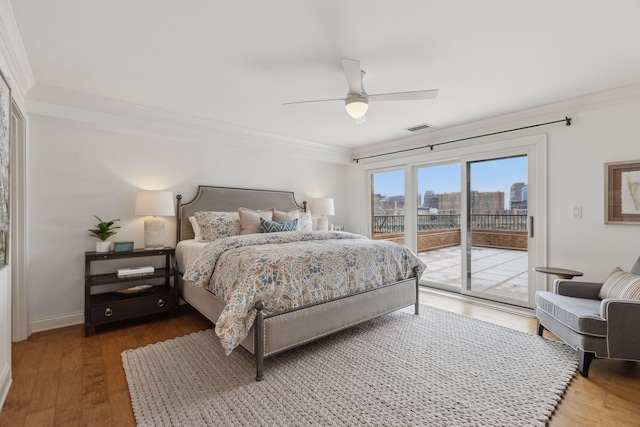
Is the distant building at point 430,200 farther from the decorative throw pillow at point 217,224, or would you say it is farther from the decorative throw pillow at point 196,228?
the decorative throw pillow at point 196,228

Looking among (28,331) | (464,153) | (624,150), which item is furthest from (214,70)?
(624,150)

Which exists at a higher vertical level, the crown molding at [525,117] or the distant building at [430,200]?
the crown molding at [525,117]

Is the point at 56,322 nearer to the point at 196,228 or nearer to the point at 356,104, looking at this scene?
the point at 196,228

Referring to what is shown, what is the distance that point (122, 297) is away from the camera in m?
3.18

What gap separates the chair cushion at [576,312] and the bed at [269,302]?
3.97 feet

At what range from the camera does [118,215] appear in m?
3.47

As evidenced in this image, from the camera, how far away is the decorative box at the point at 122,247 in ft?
10.4

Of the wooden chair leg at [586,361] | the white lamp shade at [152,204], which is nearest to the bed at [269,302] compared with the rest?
the white lamp shade at [152,204]

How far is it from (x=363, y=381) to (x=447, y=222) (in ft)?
10.1

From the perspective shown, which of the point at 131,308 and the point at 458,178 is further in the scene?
the point at 458,178

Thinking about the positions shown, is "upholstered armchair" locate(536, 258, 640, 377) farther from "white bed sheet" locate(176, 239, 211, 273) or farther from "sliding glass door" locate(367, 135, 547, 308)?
"white bed sheet" locate(176, 239, 211, 273)

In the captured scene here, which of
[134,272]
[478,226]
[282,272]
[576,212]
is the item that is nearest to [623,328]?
[576,212]

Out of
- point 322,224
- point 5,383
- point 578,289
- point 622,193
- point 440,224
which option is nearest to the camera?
point 5,383

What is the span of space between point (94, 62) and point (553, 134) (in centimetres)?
456
